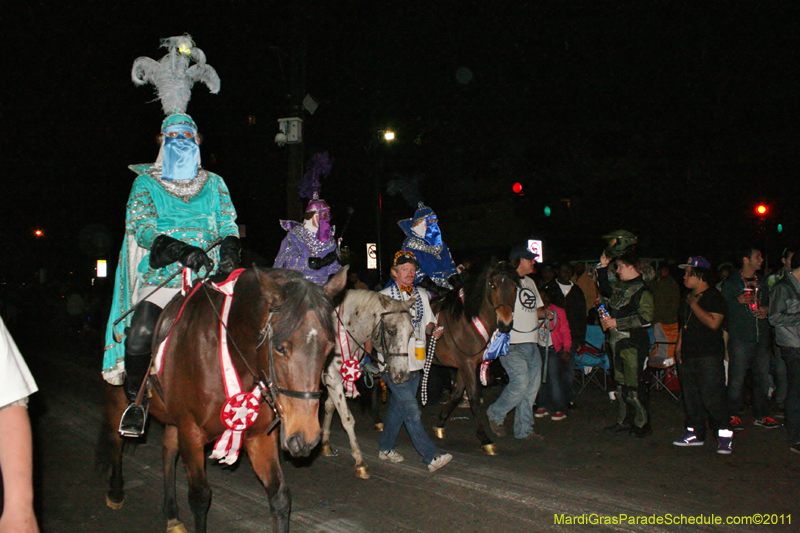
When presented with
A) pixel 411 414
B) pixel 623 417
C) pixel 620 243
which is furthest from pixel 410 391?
pixel 620 243

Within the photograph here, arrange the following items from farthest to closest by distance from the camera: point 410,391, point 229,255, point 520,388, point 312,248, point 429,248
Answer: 1. point 429,248
2. point 520,388
3. point 312,248
4. point 410,391
5. point 229,255

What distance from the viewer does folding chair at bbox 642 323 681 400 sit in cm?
987

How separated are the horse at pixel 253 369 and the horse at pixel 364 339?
177 cm

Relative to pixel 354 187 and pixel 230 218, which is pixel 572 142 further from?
pixel 230 218

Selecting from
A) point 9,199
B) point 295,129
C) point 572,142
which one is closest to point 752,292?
point 295,129

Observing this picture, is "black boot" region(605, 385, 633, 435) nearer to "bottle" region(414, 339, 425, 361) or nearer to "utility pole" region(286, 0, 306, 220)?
"bottle" region(414, 339, 425, 361)

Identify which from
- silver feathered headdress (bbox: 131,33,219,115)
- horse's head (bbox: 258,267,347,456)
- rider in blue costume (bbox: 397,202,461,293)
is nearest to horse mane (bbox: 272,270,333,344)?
horse's head (bbox: 258,267,347,456)

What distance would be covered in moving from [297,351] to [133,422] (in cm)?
176

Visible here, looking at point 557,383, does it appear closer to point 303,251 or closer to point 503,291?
point 503,291

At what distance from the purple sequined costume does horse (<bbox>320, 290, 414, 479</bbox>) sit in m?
0.41

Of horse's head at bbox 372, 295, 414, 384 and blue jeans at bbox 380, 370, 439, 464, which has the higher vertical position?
horse's head at bbox 372, 295, 414, 384

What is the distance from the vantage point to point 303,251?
733cm

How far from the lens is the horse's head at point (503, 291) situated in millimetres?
7449

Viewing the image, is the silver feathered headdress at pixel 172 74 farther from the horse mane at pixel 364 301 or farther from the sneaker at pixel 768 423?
the sneaker at pixel 768 423
